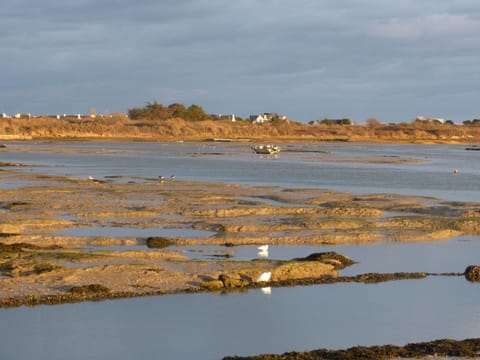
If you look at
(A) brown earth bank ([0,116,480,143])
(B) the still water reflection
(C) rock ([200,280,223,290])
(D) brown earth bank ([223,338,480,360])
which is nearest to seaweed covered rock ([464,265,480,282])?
(B) the still water reflection

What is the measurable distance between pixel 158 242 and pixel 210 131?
125369 millimetres

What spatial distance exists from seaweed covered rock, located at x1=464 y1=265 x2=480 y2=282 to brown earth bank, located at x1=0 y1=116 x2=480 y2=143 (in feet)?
366

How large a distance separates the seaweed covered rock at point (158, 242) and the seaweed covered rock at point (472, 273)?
712 centimetres

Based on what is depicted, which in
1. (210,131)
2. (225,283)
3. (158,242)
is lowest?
(225,283)

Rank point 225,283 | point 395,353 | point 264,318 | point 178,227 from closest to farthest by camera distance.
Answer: point 395,353 < point 264,318 < point 225,283 < point 178,227

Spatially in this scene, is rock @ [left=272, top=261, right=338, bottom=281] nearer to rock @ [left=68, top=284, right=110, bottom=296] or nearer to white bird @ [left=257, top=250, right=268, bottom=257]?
white bird @ [left=257, top=250, right=268, bottom=257]

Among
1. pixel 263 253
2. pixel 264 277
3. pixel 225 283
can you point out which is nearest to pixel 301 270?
pixel 264 277

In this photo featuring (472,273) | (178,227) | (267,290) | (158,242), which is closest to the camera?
(267,290)

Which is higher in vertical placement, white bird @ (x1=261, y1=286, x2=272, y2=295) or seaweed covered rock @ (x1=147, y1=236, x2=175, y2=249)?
seaweed covered rock @ (x1=147, y1=236, x2=175, y2=249)

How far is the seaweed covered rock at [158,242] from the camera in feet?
69.2

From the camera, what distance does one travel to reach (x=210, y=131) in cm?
14625

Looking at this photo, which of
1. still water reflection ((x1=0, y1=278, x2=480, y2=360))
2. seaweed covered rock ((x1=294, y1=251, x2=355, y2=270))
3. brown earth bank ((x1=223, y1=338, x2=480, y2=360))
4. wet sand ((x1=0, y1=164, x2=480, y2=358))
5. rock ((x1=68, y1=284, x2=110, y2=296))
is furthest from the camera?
seaweed covered rock ((x1=294, y1=251, x2=355, y2=270))

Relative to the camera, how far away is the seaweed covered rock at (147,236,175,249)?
2108 cm

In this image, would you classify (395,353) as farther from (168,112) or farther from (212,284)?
(168,112)
